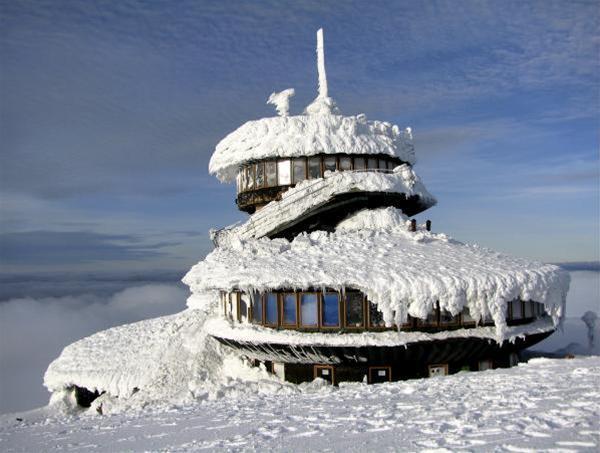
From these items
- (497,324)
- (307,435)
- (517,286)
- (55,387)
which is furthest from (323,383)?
(55,387)

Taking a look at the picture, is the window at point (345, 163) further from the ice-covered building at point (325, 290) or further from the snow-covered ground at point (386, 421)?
the snow-covered ground at point (386, 421)

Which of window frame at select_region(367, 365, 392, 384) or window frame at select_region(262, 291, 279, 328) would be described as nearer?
window frame at select_region(367, 365, 392, 384)

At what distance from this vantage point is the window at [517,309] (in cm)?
2233

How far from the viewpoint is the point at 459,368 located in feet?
72.2

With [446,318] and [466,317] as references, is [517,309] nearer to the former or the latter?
[466,317]

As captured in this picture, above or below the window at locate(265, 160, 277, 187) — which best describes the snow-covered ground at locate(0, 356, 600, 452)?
below

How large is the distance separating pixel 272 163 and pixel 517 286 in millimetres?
13401

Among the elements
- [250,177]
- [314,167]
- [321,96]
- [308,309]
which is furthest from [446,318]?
[321,96]

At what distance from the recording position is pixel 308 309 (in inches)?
840

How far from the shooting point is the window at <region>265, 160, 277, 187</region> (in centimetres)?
2925

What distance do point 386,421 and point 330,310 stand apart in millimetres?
9879

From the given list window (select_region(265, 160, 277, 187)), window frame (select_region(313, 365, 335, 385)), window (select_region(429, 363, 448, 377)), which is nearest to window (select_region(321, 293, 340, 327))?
window frame (select_region(313, 365, 335, 385))

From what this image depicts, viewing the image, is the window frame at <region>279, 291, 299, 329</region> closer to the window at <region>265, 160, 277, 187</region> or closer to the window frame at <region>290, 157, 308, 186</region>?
the window frame at <region>290, 157, 308, 186</region>

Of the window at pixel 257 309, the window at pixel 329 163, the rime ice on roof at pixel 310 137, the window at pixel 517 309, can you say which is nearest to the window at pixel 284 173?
the rime ice on roof at pixel 310 137
